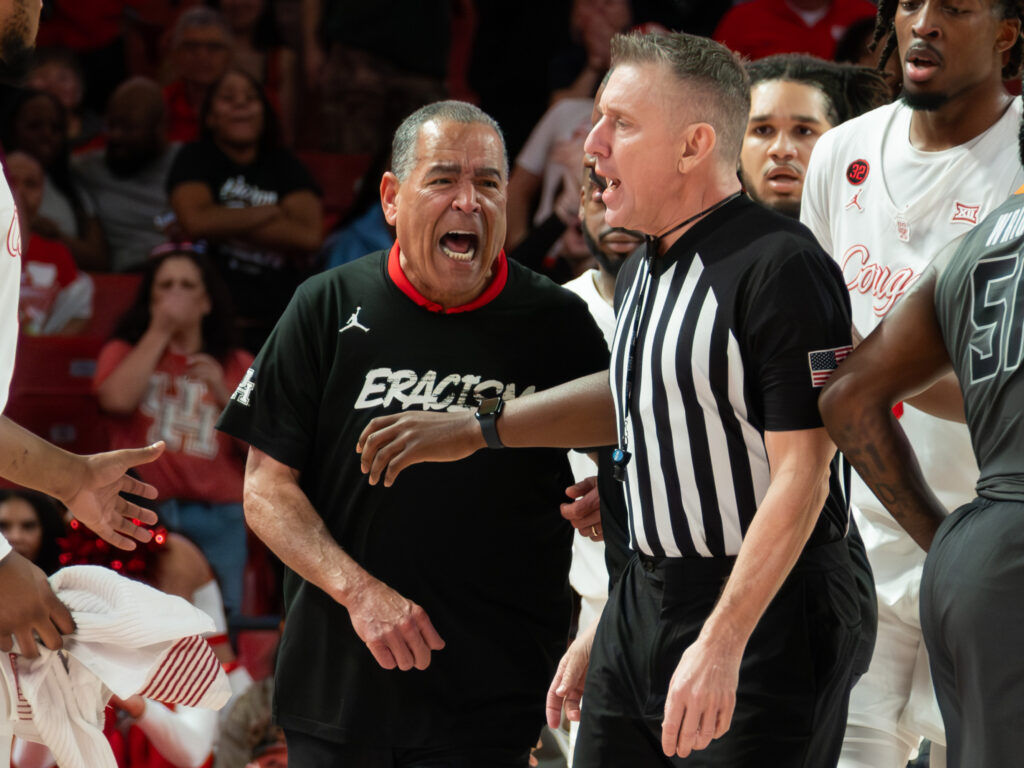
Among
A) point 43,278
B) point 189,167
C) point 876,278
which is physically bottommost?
point 876,278

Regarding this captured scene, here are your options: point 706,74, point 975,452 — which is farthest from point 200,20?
Answer: point 975,452

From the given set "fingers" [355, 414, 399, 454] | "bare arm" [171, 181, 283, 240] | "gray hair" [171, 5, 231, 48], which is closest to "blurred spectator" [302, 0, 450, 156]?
"gray hair" [171, 5, 231, 48]

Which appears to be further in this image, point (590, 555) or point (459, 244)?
point (590, 555)

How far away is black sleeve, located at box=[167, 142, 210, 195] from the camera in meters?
6.96

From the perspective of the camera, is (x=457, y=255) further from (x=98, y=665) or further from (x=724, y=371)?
(x=98, y=665)

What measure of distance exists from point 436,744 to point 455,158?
1406 millimetres

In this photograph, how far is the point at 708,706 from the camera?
2461mm

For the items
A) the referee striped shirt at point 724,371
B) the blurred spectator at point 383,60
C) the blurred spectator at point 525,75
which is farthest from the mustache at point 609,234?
the blurred spectator at point 525,75

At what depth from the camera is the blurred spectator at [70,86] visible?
783 cm

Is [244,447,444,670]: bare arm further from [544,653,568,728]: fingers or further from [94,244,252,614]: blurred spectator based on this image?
[94,244,252,614]: blurred spectator

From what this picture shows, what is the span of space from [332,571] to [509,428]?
53 centimetres

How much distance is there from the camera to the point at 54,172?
286 inches

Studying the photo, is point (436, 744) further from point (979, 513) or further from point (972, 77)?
point (972, 77)

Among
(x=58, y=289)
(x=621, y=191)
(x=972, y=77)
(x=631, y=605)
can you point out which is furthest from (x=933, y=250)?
(x=58, y=289)
